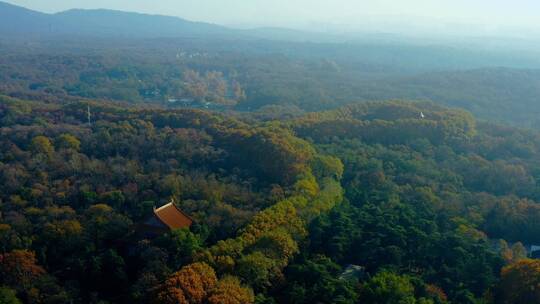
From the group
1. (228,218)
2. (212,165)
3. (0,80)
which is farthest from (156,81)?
(228,218)

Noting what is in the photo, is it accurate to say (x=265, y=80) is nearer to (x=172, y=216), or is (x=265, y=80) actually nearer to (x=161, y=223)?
(x=172, y=216)

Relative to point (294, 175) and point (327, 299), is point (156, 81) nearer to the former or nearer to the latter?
point (294, 175)

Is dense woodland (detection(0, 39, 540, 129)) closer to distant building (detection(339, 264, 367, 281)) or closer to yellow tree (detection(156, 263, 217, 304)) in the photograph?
distant building (detection(339, 264, 367, 281))

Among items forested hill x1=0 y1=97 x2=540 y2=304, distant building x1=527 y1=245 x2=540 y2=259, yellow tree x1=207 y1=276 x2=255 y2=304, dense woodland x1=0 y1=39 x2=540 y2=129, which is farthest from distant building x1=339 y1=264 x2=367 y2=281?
dense woodland x1=0 y1=39 x2=540 y2=129

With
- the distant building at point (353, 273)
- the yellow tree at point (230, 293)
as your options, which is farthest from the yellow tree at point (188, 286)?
the distant building at point (353, 273)

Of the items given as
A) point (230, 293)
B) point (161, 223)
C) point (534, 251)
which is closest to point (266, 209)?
point (161, 223)

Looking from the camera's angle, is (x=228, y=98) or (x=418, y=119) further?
(x=228, y=98)
